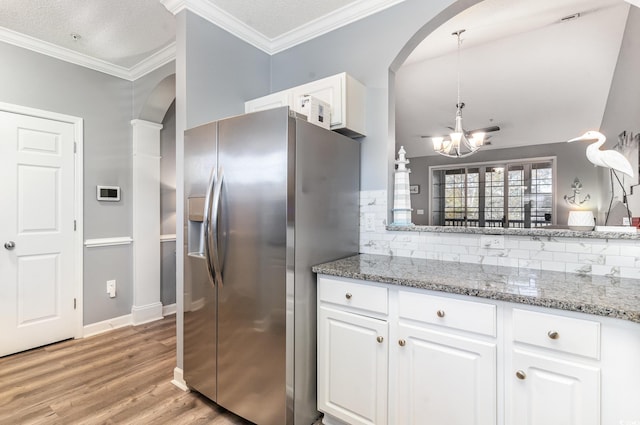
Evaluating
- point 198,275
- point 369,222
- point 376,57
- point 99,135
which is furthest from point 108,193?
point 376,57

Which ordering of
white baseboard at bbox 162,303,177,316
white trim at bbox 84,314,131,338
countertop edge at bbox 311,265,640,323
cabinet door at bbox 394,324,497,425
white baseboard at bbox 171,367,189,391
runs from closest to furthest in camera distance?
countertop edge at bbox 311,265,640,323 < cabinet door at bbox 394,324,497,425 < white baseboard at bbox 171,367,189,391 < white trim at bbox 84,314,131,338 < white baseboard at bbox 162,303,177,316

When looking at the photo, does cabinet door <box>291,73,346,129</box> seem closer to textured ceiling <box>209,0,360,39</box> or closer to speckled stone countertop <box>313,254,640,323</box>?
textured ceiling <box>209,0,360,39</box>

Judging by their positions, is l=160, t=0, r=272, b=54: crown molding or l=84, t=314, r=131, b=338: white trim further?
l=84, t=314, r=131, b=338: white trim

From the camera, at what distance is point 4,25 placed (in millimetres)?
2486

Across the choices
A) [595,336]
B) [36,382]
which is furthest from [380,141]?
[36,382]

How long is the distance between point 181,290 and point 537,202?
6848 mm

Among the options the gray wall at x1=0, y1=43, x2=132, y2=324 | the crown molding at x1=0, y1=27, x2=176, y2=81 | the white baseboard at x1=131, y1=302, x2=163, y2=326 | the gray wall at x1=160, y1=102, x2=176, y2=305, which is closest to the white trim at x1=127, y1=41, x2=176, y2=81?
the crown molding at x1=0, y1=27, x2=176, y2=81

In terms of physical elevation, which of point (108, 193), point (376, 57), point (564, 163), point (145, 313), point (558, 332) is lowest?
point (145, 313)

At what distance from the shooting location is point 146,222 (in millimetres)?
3412

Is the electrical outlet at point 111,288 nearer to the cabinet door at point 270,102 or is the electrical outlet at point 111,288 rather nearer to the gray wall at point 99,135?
the gray wall at point 99,135

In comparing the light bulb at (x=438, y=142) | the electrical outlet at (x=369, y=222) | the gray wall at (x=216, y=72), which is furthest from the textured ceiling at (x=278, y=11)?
the light bulb at (x=438, y=142)

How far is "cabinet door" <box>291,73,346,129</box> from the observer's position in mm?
2033

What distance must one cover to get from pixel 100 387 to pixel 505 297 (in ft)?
8.39

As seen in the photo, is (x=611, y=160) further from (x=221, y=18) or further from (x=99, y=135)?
(x=99, y=135)
